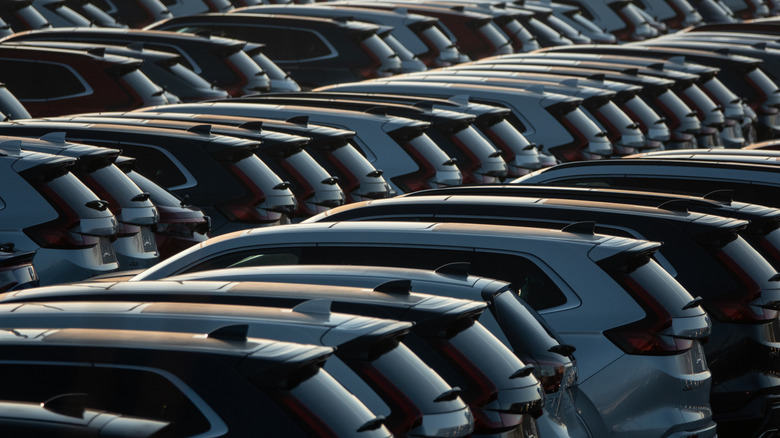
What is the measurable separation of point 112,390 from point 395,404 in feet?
3.56

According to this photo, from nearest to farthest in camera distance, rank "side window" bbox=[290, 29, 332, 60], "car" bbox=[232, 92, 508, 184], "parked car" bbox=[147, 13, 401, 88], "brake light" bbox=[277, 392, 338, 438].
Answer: "brake light" bbox=[277, 392, 338, 438]
"car" bbox=[232, 92, 508, 184]
"parked car" bbox=[147, 13, 401, 88]
"side window" bbox=[290, 29, 332, 60]

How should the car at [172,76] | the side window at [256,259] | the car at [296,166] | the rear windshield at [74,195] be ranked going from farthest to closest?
the car at [172,76] → the car at [296,166] → the rear windshield at [74,195] → the side window at [256,259]

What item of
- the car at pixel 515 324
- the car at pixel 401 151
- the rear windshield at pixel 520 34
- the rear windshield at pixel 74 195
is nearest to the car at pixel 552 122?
the car at pixel 401 151

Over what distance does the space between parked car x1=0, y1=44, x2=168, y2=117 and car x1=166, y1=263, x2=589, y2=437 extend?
9.02 metres

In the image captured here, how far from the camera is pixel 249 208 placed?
35.8ft

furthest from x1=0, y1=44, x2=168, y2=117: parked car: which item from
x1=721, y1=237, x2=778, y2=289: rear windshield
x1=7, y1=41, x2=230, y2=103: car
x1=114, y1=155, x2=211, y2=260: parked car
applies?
x1=721, y1=237, x2=778, y2=289: rear windshield

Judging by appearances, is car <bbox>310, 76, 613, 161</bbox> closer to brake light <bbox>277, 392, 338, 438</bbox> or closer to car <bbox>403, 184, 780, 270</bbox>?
car <bbox>403, 184, 780, 270</bbox>

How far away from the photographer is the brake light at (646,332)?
733 centimetres

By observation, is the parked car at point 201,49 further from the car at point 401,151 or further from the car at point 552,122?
the car at point 401,151

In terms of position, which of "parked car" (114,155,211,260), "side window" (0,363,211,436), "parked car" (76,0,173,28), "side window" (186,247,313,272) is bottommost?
"parked car" (114,155,211,260)

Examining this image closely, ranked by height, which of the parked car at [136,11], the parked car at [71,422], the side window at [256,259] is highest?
the parked car at [136,11]

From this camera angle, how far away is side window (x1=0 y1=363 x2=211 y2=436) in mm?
4613

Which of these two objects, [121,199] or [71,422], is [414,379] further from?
[121,199]

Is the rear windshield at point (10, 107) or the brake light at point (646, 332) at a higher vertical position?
the rear windshield at point (10, 107)
